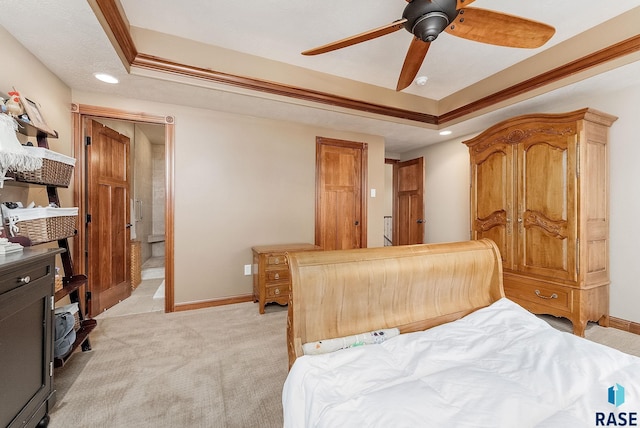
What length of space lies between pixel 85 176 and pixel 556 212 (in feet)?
15.3

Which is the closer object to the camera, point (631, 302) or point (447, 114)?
point (631, 302)

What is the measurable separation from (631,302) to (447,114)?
2.72m

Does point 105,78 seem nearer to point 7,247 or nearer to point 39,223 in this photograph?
point 39,223

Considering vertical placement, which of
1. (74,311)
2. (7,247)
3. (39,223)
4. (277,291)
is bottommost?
(277,291)

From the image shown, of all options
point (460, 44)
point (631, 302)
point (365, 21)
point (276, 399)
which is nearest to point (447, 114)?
point (460, 44)

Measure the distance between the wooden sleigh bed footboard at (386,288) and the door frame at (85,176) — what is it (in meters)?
2.31

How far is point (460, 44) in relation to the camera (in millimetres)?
2545

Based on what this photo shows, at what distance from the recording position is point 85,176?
280cm

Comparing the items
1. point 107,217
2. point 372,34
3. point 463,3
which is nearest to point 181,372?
point 107,217

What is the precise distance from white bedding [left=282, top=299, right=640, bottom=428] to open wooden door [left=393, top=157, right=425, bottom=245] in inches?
146

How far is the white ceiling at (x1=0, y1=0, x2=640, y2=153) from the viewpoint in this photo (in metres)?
1.89

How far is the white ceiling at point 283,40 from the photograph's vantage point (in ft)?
6.19

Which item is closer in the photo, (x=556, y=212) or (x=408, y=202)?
(x=556, y=212)

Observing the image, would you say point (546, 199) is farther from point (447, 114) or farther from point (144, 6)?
point (144, 6)
